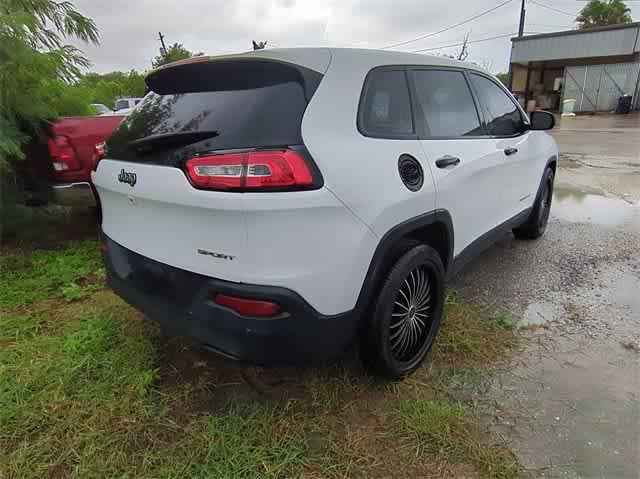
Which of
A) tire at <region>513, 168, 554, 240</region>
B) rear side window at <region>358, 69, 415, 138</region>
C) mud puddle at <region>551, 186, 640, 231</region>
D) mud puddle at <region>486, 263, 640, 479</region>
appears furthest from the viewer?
mud puddle at <region>551, 186, 640, 231</region>

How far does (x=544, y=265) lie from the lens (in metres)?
3.92

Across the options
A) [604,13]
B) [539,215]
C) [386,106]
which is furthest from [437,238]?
[604,13]

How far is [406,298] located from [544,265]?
237 cm

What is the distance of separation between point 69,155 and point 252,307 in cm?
315

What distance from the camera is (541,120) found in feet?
12.6

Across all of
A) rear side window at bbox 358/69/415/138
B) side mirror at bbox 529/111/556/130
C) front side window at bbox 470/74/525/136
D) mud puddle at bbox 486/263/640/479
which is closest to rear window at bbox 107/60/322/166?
rear side window at bbox 358/69/415/138

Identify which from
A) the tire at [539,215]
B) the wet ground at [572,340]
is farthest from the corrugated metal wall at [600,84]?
the tire at [539,215]

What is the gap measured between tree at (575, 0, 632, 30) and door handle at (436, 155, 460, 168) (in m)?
48.7

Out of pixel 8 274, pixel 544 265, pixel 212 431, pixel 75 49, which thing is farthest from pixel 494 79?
pixel 8 274

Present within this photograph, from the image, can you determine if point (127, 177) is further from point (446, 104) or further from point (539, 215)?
point (539, 215)

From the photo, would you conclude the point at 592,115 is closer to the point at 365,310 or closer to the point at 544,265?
the point at 544,265

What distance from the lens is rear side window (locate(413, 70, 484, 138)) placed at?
8.09 ft

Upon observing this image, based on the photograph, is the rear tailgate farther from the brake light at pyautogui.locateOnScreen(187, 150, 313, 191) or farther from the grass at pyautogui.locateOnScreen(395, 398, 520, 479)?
the grass at pyautogui.locateOnScreen(395, 398, 520, 479)

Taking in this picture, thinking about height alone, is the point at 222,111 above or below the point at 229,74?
below
